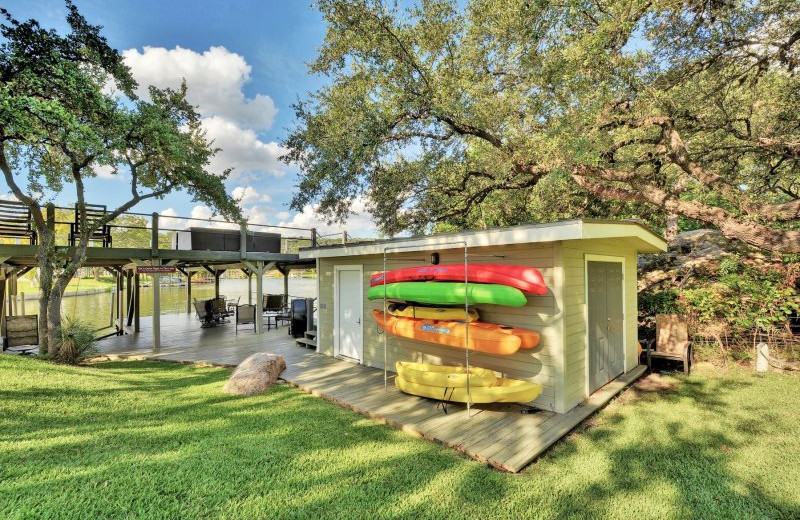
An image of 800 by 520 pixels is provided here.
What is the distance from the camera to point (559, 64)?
627cm

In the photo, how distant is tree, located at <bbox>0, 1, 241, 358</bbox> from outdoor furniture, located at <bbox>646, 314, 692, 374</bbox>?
10.6 meters

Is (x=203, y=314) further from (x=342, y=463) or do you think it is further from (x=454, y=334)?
(x=342, y=463)

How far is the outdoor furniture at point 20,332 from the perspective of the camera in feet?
26.5

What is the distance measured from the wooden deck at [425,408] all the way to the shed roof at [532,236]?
2.19 metres

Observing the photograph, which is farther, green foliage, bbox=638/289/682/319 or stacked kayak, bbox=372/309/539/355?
green foliage, bbox=638/289/682/319

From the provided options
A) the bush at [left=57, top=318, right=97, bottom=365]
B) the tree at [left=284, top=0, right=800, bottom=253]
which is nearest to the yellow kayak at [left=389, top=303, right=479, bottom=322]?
the tree at [left=284, top=0, right=800, bottom=253]

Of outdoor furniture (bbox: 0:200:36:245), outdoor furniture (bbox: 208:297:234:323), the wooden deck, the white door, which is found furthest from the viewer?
outdoor furniture (bbox: 208:297:234:323)

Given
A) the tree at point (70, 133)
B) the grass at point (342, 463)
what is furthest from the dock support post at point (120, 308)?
the grass at point (342, 463)

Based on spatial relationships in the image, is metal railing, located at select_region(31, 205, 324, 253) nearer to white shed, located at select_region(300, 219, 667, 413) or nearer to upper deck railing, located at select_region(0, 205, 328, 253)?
upper deck railing, located at select_region(0, 205, 328, 253)

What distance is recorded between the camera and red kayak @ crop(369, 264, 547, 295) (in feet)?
13.9

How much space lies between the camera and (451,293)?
464 centimetres

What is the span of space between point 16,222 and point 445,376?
10.7m

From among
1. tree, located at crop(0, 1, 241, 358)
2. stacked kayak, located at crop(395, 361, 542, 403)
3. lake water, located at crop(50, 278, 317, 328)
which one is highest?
tree, located at crop(0, 1, 241, 358)

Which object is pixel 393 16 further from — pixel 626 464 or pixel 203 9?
pixel 626 464
